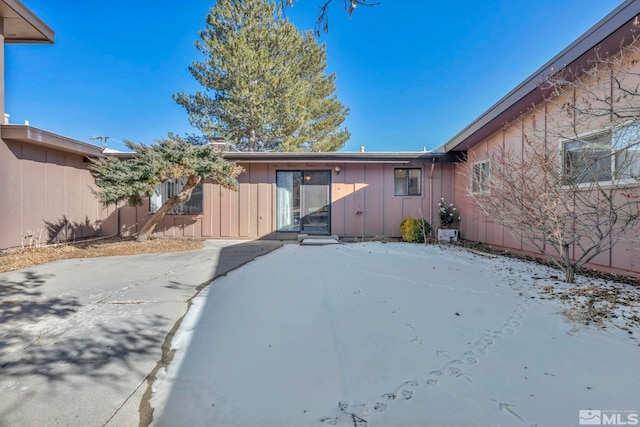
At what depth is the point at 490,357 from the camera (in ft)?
6.79

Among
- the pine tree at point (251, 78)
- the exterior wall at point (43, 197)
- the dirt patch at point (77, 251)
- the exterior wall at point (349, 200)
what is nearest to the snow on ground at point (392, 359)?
the dirt patch at point (77, 251)

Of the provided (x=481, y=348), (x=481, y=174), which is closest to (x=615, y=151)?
(x=481, y=174)

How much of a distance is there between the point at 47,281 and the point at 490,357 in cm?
529

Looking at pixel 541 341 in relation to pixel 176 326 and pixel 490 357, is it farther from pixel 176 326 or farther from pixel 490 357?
pixel 176 326

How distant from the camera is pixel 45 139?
21.2 ft

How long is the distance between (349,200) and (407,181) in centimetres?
180

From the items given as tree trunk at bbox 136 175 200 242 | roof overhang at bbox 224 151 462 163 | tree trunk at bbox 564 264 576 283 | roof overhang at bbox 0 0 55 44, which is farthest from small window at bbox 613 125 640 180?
roof overhang at bbox 0 0 55 44

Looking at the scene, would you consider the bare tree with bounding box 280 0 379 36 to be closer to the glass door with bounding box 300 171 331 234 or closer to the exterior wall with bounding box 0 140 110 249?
the glass door with bounding box 300 171 331 234

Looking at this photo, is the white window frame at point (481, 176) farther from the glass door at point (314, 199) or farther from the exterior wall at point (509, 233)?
the glass door at point (314, 199)

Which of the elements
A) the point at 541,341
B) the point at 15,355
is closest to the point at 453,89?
the point at 541,341

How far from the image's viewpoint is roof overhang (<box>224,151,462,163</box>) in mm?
8047

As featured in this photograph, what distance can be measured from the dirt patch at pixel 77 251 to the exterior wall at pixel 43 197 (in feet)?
1.90

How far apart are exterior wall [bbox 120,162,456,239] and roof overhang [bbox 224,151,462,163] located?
29 cm

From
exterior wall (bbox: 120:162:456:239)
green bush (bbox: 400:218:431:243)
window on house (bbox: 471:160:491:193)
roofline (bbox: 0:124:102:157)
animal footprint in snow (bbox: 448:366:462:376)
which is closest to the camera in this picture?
animal footprint in snow (bbox: 448:366:462:376)
